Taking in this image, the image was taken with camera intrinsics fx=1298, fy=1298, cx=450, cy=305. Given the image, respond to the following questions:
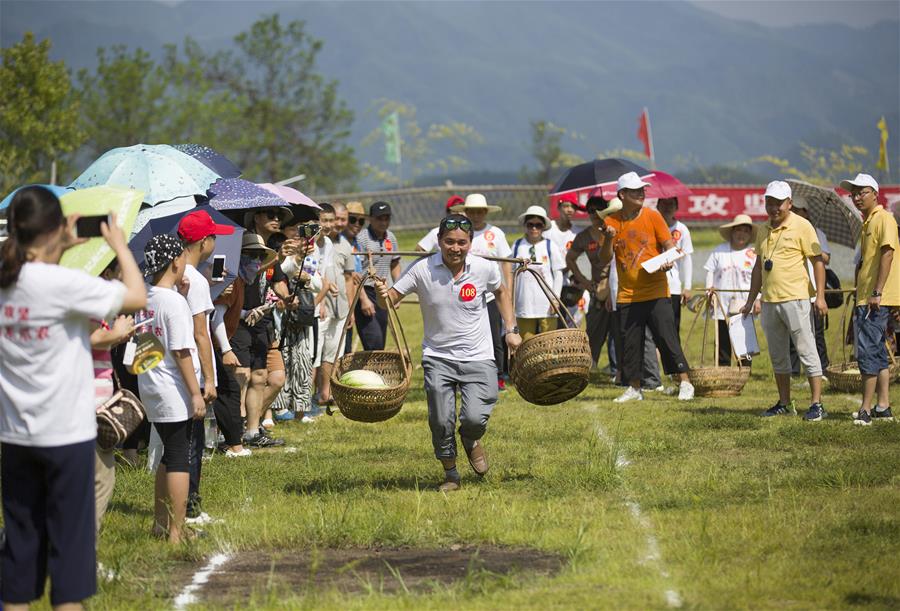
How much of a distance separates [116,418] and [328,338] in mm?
6942

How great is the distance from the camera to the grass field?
6.18 m

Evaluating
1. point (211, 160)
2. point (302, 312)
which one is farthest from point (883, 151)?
point (211, 160)

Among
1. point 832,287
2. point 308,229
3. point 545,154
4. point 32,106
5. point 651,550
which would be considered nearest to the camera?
point 651,550

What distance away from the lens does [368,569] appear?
6.79 meters

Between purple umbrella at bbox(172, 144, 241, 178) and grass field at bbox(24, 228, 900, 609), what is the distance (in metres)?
2.47

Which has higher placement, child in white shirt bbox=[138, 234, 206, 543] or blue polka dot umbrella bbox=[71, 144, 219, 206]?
blue polka dot umbrella bbox=[71, 144, 219, 206]

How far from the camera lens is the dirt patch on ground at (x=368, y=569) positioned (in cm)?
640

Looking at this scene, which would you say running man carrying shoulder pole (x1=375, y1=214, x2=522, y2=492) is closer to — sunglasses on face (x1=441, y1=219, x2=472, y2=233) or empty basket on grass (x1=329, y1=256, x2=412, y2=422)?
sunglasses on face (x1=441, y1=219, x2=472, y2=233)

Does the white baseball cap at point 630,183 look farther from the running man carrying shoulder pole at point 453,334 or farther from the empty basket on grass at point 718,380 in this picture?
the running man carrying shoulder pole at point 453,334

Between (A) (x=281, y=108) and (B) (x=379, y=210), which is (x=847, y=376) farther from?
(A) (x=281, y=108)

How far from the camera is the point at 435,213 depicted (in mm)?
39125

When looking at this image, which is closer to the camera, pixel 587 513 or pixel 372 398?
pixel 587 513

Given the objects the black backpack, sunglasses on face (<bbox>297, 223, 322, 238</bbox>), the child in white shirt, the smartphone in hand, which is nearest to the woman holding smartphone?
the child in white shirt

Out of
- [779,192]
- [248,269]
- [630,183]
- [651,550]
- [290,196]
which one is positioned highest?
[290,196]
